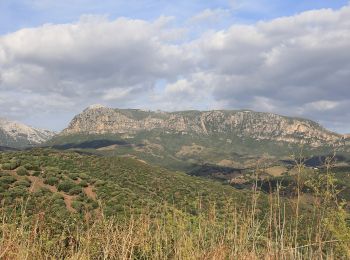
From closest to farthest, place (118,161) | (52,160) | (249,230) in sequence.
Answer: (249,230) → (52,160) → (118,161)

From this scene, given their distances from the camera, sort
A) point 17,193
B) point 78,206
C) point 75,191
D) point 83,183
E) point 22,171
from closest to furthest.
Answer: point 17,193, point 78,206, point 75,191, point 22,171, point 83,183

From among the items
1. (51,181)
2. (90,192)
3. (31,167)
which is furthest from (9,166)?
(90,192)

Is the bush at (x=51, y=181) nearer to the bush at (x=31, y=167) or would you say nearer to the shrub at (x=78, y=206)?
the bush at (x=31, y=167)

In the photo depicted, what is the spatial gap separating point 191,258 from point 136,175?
2624 inches

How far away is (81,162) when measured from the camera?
239ft

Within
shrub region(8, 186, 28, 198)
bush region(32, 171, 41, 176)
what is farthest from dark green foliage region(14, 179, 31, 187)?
bush region(32, 171, 41, 176)

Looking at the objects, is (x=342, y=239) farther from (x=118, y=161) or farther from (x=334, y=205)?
(x=118, y=161)

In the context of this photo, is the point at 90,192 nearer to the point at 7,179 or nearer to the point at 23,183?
the point at 23,183

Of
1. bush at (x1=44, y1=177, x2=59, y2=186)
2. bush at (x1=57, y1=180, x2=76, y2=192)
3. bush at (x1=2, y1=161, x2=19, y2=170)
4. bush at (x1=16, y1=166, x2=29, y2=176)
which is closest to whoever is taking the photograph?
bush at (x1=57, y1=180, x2=76, y2=192)

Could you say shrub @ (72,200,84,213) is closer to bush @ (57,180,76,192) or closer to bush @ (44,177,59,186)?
bush @ (57,180,76,192)

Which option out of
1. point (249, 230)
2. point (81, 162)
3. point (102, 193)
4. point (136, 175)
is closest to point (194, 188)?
point (136, 175)

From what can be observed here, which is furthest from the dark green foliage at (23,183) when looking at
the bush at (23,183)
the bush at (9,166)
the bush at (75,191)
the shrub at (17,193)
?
the bush at (9,166)

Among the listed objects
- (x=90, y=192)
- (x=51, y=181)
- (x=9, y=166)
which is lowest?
(x=90, y=192)

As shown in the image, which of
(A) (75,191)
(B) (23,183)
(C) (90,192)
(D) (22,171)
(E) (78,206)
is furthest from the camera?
(C) (90,192)
